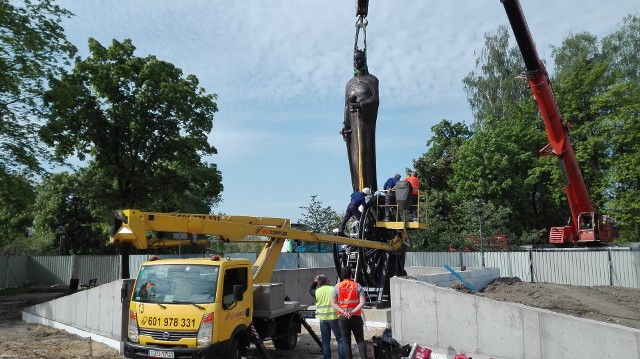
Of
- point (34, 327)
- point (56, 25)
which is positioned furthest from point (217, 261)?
point (56, 25)

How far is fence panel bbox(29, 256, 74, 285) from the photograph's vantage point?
30844mm

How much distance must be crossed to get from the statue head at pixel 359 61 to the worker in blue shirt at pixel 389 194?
11.1ft

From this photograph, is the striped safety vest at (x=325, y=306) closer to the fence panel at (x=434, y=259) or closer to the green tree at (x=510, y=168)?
the fence panel at (x=434, y=259)

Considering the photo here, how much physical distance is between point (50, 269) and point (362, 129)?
23799 millimetres

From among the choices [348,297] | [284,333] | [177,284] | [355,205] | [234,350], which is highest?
[355,205]

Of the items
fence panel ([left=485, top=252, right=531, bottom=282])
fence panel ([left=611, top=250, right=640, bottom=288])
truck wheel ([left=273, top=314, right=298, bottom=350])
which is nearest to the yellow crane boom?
truck wheel ([left=273, top=314, right=298, bottom=350])

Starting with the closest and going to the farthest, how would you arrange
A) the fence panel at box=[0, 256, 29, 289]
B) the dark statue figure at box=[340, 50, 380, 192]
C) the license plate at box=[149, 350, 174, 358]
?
the license plate at box=[149, 350, 174, 358], the dark statue figure at box=[340, 50, 380, 192], the fence panel at box=[0, 256, 29, 289]

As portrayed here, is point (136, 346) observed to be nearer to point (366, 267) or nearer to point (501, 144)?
point (366, 267)

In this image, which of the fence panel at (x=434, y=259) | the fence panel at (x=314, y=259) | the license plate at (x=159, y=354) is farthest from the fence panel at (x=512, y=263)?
the license plate at (x=159, y=354)

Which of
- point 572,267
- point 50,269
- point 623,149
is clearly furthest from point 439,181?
point 50,269

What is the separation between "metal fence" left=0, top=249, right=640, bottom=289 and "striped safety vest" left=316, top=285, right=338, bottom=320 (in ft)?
37.6

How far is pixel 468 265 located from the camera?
2564cm

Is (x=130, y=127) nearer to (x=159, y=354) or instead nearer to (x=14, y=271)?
(x=14, y=271)

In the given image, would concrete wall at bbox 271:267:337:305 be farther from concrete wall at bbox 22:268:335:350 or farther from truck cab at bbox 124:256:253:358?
truck cab at bbox 124:256:253:358
